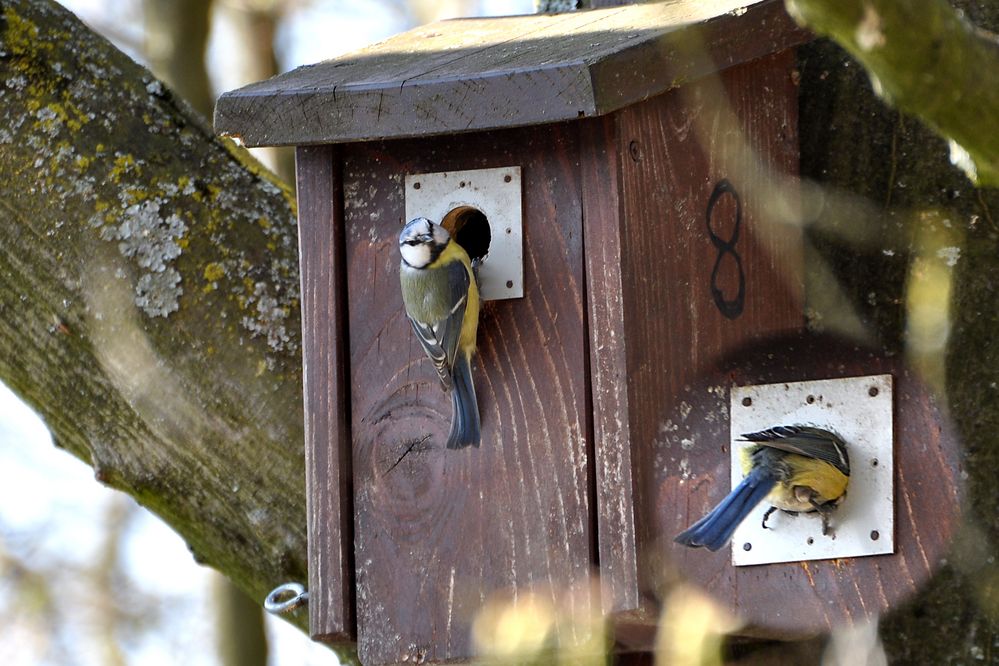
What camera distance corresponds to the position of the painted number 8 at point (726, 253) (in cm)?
276

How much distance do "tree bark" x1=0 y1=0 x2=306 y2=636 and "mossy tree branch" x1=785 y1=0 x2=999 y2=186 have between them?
4.54 ft

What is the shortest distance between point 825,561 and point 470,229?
93 centimetres

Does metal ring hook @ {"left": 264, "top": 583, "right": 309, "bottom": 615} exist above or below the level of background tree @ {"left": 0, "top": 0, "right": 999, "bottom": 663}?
below

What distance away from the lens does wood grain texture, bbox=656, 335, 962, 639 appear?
2482mm

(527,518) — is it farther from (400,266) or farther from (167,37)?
(167,37)

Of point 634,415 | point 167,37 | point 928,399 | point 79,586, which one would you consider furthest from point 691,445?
point 79,586

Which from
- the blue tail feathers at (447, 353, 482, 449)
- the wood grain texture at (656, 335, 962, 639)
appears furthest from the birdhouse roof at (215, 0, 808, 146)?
the wood grain texture at (656, 335, 962, 639)

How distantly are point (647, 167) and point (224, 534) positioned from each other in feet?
3.41

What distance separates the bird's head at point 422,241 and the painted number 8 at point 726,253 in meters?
0.50

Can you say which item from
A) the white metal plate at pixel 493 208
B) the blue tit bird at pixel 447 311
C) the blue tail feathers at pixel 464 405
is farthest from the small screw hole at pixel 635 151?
the blue tail feathers at pixel 464 405

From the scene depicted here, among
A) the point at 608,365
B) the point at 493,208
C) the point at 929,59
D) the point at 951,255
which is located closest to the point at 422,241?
the point at 493,208

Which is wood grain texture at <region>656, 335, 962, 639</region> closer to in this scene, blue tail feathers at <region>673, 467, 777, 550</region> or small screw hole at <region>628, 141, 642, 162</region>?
blue tail feathers at <region>673, 467, 777, 550</region>

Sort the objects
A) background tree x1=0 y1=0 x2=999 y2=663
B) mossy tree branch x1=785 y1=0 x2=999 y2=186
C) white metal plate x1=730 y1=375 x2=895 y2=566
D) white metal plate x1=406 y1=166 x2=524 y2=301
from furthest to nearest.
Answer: background tree x1=0 y1=0 x2=999 y2=663 → white metal plate x1=406 y1=166 x2=524 y2=301 → white metal plate x1=730 y1=375 x2=895 y2=566 → mossy tree branch x1=785 y1=0 x2=999 y2=186

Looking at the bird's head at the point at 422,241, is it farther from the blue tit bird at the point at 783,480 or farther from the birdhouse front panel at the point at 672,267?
the blue tit bird at the point at 783,480
